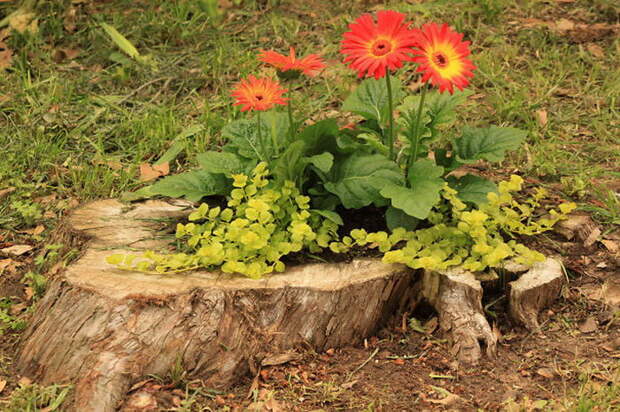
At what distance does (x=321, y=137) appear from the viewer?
3178 mm

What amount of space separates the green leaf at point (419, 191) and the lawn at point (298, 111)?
0.53 m

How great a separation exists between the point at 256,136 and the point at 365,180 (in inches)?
22.8

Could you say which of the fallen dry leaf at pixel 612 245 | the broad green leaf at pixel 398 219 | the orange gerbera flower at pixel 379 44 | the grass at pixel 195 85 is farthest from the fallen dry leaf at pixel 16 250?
the fallen dry leaf at pixel 612 245

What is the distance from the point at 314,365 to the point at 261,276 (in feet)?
1.28

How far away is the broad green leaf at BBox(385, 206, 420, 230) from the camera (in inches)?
119

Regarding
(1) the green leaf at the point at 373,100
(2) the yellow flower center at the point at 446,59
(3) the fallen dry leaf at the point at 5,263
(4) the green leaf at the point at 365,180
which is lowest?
(3) the fallen dry leaf at the point at 5,263

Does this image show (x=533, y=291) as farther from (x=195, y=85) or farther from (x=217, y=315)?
(x=195, y=85)

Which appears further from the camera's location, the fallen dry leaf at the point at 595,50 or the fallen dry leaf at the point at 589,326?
the fallen dry leaf at the point at 595,50

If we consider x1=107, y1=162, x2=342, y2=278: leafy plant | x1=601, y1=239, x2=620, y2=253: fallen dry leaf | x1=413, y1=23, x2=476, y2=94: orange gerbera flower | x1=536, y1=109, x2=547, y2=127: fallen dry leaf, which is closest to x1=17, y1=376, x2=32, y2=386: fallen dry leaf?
x1=107, y1=162, x2=342, y2=278: leafy plant

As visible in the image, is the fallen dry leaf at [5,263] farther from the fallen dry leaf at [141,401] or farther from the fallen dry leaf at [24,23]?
the fallen dry leaf at [24,23]

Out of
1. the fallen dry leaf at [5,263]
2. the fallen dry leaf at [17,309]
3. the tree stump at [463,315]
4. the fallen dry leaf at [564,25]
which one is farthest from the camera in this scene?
the fallen dry leaf at [564,25]

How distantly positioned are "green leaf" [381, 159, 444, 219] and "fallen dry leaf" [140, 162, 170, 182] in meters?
1.49

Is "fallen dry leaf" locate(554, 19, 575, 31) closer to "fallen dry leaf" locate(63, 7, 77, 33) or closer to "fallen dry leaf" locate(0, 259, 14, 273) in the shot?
"fallen dry leaf" locate(63, 7, 77, 33)

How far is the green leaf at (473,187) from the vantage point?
3.08 meters
